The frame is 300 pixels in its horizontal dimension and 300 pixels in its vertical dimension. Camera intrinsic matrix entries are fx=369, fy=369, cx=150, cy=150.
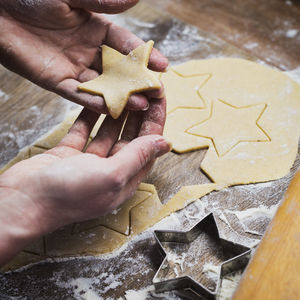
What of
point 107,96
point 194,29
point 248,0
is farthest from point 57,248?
point 248,0

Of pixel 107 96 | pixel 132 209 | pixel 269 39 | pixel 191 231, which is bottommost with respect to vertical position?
pixel 132 209

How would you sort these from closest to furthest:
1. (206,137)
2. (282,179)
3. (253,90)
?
1. (282,179)
2. (206,137)
3. (253,90)

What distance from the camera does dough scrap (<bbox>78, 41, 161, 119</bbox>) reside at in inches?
63.0

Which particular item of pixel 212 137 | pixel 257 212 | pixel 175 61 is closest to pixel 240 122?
pixel 212 137

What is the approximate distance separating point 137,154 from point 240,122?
77 centimetres

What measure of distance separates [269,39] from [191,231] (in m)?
1.49

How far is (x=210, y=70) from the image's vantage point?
2.17 m

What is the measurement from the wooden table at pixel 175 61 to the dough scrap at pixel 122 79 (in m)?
0.42

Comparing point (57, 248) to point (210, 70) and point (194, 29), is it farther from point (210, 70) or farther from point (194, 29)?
point (194, 29)

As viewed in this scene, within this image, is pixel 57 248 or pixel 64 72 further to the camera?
pixel 64 72

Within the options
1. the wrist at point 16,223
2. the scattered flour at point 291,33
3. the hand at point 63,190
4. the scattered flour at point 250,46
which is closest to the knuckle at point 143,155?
the hand at point 63,190

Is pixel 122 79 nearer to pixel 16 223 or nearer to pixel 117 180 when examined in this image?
pixel 117 180

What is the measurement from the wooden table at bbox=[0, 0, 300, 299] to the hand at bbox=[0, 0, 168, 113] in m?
0.35

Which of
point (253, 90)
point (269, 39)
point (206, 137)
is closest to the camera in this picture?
point (206, 137)
